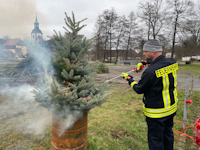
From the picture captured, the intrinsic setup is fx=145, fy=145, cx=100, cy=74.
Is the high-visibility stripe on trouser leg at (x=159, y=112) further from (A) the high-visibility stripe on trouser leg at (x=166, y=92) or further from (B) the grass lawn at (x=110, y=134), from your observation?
(B) the grass lawn at (x=110, y=134)

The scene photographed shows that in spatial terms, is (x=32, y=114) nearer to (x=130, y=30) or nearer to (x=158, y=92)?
(x=158, y=92)

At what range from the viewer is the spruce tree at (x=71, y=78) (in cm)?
228

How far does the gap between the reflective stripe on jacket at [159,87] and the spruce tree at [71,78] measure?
Result: 740 millimetres

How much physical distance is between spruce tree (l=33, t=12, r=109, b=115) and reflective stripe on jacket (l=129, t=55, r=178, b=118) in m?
0.74

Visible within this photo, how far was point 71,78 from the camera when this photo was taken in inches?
97.3

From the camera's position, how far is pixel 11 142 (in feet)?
10.5

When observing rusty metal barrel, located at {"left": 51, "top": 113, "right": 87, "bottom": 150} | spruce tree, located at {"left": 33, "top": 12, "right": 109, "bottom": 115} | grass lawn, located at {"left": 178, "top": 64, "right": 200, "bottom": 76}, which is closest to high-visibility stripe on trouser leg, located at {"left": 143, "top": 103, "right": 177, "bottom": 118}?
spruce tree, located at {"left": 33, "top": 12, "right": 109, "bottom": 115}

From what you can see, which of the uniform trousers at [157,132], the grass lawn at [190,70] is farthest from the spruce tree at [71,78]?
the grass lawn at [190,70]

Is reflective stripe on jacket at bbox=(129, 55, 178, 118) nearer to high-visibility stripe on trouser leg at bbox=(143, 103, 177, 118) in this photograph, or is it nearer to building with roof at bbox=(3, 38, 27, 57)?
high-visibility stripe on trouser leg at bbox=(143, 103, 177, 118)

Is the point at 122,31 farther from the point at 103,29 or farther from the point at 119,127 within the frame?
the point at 119,127

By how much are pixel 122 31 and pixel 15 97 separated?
34.7 meters

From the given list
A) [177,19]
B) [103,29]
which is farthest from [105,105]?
[103,29]

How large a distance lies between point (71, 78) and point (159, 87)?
1.47m

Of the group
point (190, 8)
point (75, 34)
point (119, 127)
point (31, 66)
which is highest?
point (190, 8)
